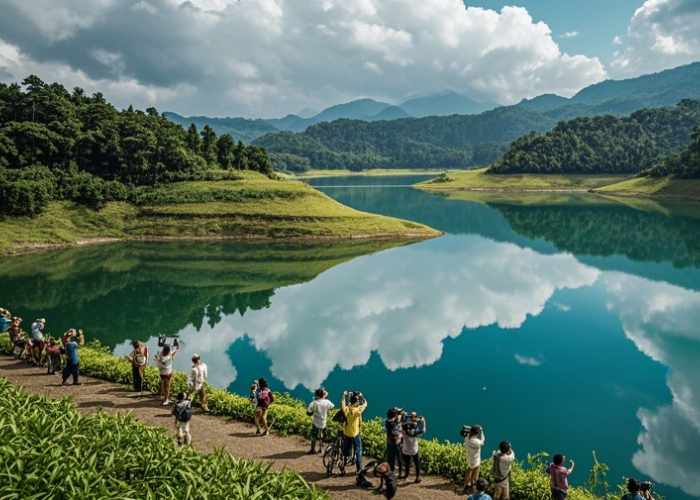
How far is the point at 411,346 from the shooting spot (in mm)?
34656

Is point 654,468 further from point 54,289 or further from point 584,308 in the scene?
point 54,289

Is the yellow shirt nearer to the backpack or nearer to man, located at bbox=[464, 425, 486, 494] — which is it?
man, located at bbox=[464, 425, 486, 494]

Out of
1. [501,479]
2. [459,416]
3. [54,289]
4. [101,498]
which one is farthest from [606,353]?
[54,289]

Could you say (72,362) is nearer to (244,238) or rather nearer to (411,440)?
(411,440)

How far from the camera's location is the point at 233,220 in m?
86.6

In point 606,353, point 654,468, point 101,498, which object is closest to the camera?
point 101,498

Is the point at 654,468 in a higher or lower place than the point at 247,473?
lower

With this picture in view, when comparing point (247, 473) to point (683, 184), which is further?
point (683, 184)

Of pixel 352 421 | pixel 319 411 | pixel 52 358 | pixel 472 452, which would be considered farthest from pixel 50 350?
pixel 472 452

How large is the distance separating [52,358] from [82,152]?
8439 cm

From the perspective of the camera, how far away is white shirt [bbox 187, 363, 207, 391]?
60.1 feet

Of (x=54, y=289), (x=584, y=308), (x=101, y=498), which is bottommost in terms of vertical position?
(x=584, y=308)

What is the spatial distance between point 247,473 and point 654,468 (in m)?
17.8

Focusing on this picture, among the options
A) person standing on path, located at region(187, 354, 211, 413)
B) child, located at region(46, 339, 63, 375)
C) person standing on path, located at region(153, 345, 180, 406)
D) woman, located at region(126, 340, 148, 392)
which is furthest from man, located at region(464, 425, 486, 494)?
child, located at region(46, 339, 63, 375)
